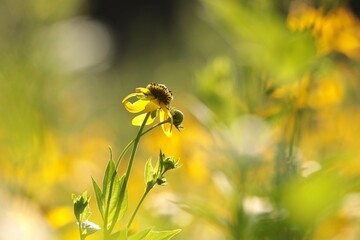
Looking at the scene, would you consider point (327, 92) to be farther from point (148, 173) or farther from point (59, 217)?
point (148, 173)

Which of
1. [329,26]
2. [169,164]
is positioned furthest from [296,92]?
[169,164]

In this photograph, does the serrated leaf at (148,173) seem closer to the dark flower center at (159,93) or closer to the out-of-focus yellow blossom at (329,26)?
the dark flower center at (159,93)

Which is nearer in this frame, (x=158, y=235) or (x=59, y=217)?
(x=158, y=235)

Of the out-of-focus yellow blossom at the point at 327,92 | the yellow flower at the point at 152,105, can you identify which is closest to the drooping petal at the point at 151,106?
the yellow flower at the point at 152,105

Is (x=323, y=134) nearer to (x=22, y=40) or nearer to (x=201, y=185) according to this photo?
(x=201, y=185)

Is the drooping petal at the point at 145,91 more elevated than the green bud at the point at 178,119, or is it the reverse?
the drooping petal at the point at 145,91

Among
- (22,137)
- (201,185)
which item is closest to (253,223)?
(22,137)

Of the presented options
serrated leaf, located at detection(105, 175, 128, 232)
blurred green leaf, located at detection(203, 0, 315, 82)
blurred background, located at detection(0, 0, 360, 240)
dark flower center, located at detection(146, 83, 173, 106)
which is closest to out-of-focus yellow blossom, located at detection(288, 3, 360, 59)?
blurred background, located at detection(0, 0, 360, 240)

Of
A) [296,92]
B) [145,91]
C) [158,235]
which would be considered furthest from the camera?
[296,92]

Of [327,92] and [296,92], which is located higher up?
[327,92]
